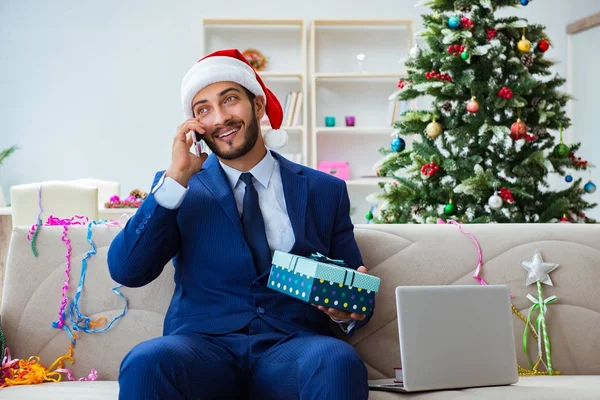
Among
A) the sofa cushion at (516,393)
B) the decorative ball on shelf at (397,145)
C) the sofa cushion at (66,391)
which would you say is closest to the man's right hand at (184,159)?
the sofa cushion at (66,391)

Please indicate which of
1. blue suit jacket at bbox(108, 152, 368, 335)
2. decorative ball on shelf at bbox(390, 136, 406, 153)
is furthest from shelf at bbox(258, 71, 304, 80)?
blue suit jacket at bbox(108, 152, 368, 335)

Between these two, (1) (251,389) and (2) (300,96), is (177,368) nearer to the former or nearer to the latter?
(1) (251,389)

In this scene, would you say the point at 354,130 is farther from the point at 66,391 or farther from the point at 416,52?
the point at 66,391

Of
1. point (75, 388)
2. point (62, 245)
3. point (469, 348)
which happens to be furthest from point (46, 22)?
point (469, 348)

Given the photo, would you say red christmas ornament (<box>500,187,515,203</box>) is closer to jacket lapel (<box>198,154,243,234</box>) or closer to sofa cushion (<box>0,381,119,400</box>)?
jacket lapel (<box>198,154,243,234</box>)

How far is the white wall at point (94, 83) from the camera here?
6.22 m

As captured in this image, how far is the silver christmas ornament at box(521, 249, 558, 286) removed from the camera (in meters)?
2.20

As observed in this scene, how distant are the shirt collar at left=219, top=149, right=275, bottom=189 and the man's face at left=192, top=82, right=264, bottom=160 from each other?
5 cm

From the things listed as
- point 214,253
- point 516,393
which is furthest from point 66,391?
point 516,393

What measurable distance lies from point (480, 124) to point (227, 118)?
1339 mm

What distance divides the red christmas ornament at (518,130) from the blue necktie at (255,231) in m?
1.34

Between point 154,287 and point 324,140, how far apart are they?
14.3ft

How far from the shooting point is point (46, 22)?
20.4 ft

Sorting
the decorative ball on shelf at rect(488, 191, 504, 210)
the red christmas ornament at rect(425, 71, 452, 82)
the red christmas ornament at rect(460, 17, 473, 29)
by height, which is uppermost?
the red christmas ornament at rect(460, 17, 473, 29)
